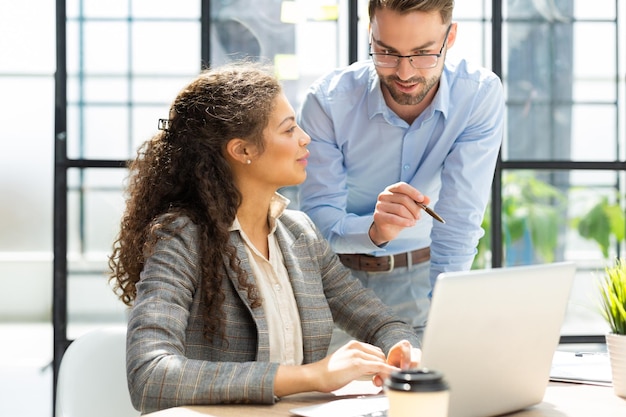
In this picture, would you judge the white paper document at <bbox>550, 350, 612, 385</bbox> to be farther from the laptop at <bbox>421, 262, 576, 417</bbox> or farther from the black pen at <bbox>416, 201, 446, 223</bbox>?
the black pen at <bbox>416, 201, 446, 223</bbox>

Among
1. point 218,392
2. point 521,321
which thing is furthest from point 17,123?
point 521,321

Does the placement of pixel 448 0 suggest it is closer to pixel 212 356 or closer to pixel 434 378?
pixel 212 356

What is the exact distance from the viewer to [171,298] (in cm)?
179

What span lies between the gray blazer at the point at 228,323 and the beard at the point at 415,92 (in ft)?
1.57

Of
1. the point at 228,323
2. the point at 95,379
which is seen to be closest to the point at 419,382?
the point at 228,323

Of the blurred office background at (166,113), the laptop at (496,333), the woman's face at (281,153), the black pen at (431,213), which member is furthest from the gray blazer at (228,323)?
the blurred office background at (166,113)

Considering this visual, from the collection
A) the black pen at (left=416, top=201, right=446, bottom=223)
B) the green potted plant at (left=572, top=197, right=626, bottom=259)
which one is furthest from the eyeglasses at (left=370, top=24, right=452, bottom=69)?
the green potted plant at (left=572, top=197, right=626, bottom=259)

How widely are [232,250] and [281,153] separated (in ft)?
0.90

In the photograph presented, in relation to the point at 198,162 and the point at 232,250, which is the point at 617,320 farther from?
the point at 198,162

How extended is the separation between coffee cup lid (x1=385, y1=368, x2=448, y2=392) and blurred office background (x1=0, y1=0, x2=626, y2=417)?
236 cm

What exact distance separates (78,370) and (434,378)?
3.87 feet

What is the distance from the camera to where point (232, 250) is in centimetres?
196

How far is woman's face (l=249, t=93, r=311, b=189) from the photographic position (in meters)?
2.09

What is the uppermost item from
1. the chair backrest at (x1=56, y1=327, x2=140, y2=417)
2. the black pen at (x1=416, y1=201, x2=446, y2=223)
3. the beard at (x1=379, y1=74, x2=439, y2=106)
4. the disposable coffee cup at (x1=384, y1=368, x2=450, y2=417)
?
the beard at (x1=379, y1=74, x2=439, y2=106)
